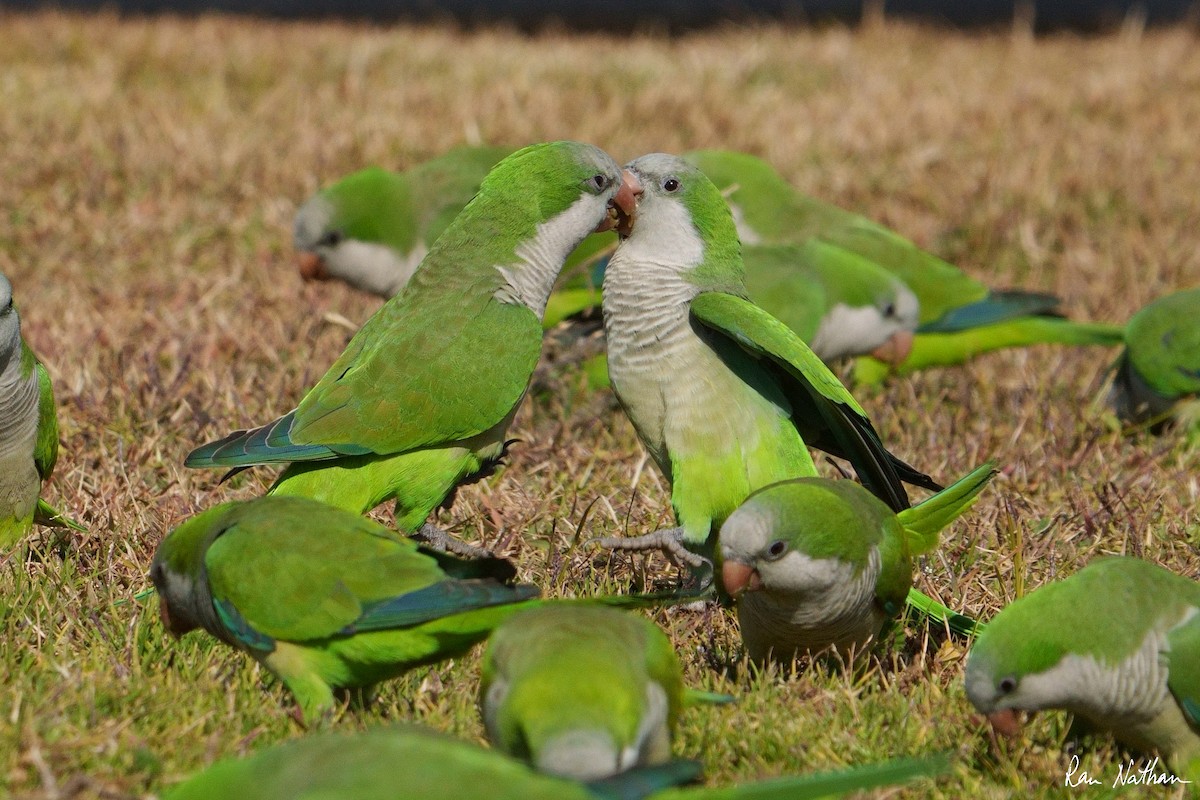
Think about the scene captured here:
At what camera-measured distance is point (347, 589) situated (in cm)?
273

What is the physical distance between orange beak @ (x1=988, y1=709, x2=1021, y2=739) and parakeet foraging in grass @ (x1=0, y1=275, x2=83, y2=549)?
2.32 meters

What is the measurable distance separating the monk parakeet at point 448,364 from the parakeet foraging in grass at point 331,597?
1.91 ft

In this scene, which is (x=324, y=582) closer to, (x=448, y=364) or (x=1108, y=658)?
(x=448, y=364)

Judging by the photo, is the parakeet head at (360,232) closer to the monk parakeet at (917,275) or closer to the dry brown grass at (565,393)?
the dry brown grass at (565,393)

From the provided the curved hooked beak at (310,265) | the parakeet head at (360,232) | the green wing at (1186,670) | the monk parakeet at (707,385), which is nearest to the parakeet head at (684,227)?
the monk parakeet at (707,385)

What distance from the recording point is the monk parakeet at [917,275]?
5.73 metres

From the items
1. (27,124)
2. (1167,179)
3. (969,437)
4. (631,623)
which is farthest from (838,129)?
(631,623)

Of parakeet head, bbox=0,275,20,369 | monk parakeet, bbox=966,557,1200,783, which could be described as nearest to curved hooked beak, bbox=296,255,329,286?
parakeet head, bbox=0,275,20,369

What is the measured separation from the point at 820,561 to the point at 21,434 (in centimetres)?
201

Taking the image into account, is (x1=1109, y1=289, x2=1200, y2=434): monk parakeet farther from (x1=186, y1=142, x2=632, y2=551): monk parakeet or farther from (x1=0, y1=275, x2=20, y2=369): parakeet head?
(x1=0, y1=275, x2=20, y2=369): parakeet head

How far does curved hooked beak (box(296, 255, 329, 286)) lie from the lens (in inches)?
237

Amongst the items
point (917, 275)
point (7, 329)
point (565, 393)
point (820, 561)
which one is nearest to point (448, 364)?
point (7, 329)

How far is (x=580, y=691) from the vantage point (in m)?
2.33

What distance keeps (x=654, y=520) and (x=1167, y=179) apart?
4560 mm
